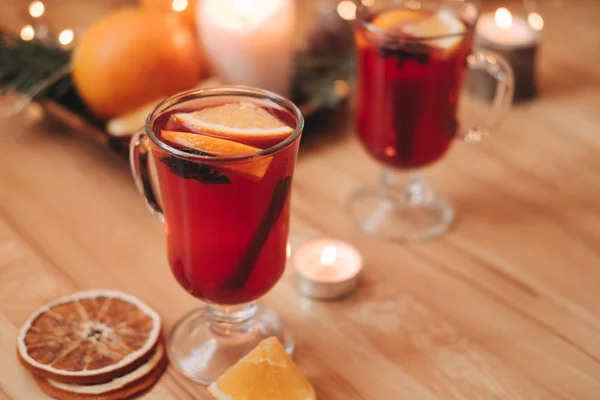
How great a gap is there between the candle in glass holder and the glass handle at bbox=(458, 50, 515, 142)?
0.37 m

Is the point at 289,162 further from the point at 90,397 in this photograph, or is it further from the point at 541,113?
the point at 541,113

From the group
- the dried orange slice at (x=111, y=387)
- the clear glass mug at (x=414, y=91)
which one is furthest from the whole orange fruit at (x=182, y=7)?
the dried orange slice at (x=111, y=387)

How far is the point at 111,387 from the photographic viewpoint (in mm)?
833

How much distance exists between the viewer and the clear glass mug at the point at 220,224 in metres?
0.77

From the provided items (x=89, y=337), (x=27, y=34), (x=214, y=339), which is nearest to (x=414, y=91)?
(x=214, y=339)

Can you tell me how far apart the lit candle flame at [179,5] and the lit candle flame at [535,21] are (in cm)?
71

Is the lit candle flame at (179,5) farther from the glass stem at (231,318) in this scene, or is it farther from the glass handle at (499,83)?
the glass stem at (231,318)

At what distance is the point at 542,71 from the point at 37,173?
1033mm

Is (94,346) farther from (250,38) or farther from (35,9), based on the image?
(35,9)

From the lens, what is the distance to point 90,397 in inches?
32.5

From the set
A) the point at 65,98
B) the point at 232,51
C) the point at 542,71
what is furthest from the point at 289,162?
the point at 542,71

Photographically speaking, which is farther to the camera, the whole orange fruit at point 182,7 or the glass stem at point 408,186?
the whole orange fruit at point 182,7

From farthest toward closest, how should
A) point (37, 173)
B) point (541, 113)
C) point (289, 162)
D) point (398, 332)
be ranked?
point (541, 113) < point (37, 173) < point (398, 332) < point (289, 162)

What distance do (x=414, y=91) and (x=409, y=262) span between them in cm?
25
